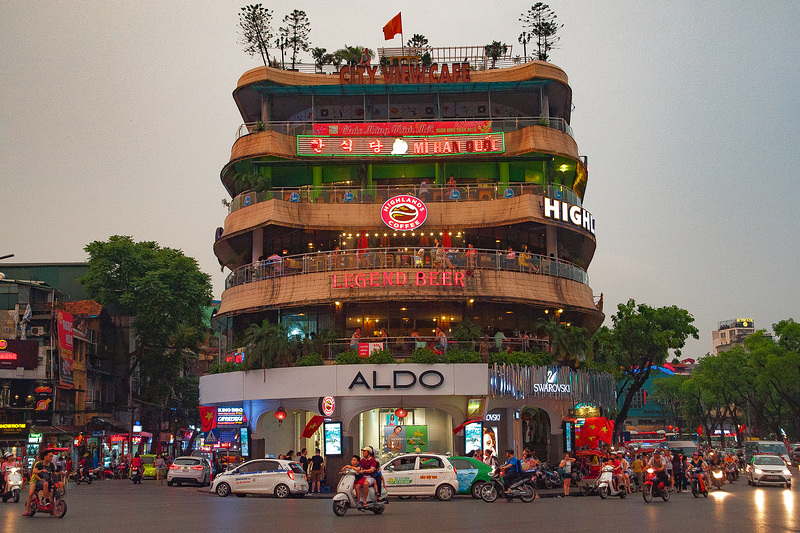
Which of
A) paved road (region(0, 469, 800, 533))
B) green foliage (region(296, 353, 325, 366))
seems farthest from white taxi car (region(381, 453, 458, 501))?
green foliage (region(296, 353, 325, 366))

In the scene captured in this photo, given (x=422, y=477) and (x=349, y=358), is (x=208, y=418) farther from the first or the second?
(x=422, y=477)

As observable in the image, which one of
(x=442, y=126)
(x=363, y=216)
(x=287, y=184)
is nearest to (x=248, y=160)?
(x=287, y=184)

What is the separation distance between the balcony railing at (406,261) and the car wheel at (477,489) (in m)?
13.0

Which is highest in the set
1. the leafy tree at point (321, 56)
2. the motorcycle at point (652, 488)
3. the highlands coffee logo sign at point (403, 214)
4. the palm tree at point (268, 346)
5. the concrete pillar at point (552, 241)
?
the leafy tree at point (321, 56)

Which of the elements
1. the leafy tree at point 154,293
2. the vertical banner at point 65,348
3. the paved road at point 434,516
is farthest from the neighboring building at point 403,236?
the leafy tree at point 154,293

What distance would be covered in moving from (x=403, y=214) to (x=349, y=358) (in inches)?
331

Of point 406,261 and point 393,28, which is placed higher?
point 393,28

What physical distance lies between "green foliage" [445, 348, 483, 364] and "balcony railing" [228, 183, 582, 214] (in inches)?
360

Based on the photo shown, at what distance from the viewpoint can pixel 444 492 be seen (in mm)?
31031

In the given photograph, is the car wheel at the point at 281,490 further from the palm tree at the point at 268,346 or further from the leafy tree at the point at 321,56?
the leafy tree at the point at 321,56

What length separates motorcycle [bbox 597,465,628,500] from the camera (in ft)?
106

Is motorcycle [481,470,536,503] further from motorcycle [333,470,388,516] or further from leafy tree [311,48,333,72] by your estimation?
leafy tree [311,48,333,72]

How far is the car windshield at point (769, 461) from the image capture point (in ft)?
136

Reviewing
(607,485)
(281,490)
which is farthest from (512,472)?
(281,490)
